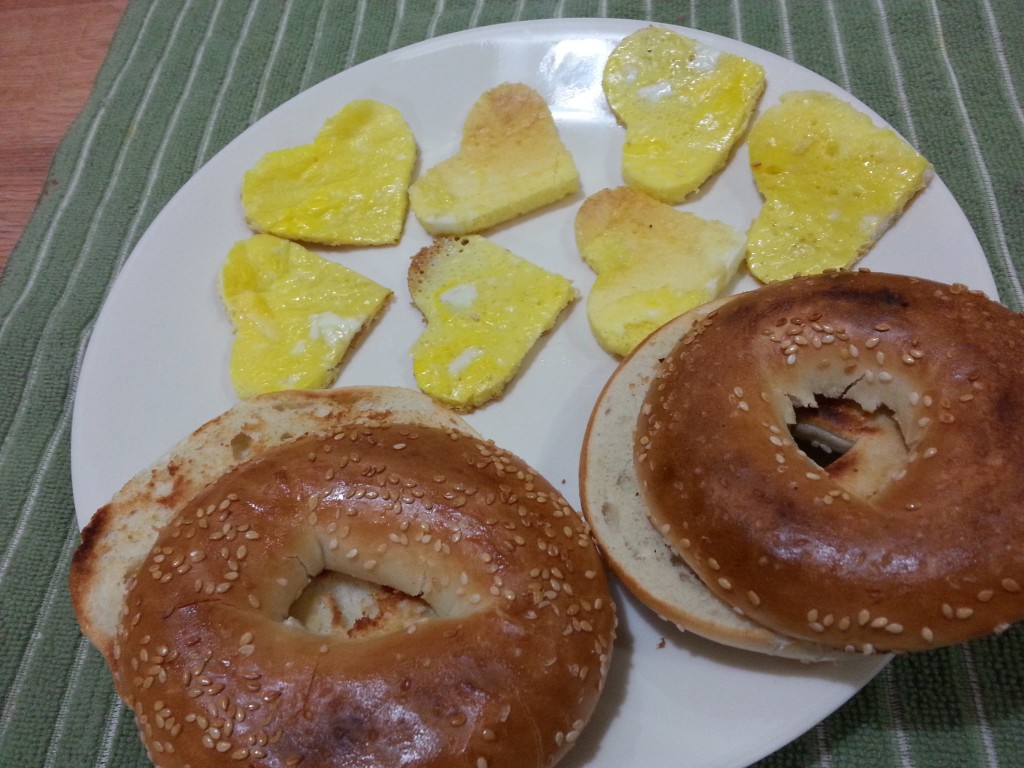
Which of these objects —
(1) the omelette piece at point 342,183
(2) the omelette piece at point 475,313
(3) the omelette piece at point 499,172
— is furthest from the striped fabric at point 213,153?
(2) the omelette piece at point 475,313

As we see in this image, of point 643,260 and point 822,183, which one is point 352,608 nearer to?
point 643,260

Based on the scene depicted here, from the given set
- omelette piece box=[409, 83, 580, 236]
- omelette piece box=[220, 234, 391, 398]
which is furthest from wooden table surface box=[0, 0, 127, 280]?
omelette piece box=[409, 83, 580, 236]

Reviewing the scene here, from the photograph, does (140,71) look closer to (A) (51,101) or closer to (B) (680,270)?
(A) (51,101)

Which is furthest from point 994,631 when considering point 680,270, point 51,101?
point 51,101

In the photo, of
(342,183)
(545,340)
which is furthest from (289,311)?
(545,340)

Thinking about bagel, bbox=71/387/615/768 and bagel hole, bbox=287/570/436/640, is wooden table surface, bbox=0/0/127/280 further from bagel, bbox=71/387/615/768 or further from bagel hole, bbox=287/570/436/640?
bagel hole, bbox=287/570/436/640
